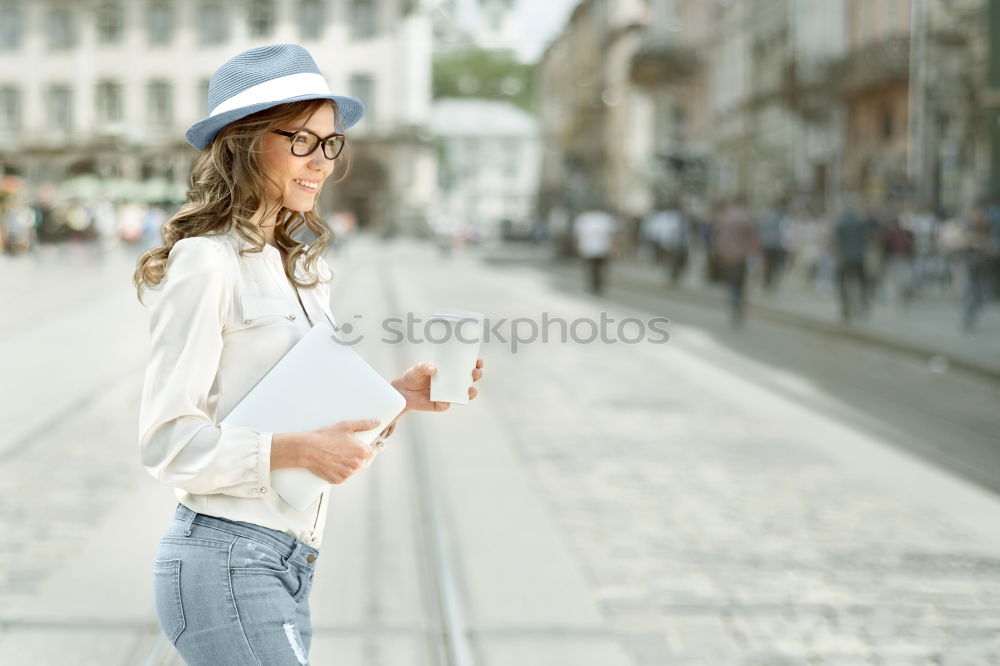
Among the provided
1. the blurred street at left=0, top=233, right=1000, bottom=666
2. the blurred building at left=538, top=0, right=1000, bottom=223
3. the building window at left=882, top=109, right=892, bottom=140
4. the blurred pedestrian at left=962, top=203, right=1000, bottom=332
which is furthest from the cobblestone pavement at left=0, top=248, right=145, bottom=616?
the building window at left=882, top=109, right=892, bottom=140

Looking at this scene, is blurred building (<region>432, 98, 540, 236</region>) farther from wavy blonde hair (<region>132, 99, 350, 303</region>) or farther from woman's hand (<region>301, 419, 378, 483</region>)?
woman's hand (<region>301, 419, 378, 483</region>)

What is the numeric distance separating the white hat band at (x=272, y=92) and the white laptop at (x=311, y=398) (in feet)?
1.25

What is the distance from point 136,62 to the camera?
7800 centimetres

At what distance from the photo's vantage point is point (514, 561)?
5879 millimetres

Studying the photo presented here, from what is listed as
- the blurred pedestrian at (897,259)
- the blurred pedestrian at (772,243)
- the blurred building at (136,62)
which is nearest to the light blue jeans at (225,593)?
the blurred pedestrian at (897,259)

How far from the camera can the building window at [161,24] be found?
7656 cm

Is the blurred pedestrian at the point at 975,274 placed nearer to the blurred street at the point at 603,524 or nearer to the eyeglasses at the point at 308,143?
the blurred street at the point at 603,524

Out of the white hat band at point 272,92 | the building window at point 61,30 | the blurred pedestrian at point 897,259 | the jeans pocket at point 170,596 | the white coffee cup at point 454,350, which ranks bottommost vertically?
the blurred pedestrian at point 897,259

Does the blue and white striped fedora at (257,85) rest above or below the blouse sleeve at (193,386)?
above

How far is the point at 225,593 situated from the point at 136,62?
79.8 metres

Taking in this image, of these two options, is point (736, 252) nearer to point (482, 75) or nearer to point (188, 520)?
point (188, 520)

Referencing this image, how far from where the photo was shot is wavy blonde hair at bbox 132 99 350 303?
2.32 metres

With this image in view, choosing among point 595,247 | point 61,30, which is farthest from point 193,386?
point 61,30

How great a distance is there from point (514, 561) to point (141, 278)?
3.73 meters
